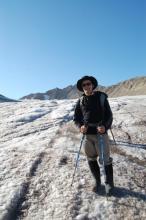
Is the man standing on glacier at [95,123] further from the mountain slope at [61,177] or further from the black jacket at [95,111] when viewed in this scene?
the mountain slope at [61,177]

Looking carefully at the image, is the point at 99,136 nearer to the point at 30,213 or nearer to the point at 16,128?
the point at 30,213

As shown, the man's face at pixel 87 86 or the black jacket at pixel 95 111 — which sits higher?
the man's face at pixel 87 86

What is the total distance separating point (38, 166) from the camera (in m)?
10.8

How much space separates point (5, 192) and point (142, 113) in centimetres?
1285

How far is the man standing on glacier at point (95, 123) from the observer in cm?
880

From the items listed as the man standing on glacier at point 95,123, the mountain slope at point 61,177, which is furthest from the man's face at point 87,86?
the mountain slope at point 61,177

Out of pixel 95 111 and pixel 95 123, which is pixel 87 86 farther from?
pixel 95 123

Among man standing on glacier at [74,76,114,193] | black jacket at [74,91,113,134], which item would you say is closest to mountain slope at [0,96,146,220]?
man standing on glacier at [74,76,114,193]

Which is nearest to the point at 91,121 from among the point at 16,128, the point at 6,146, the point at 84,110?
the point at 84,110

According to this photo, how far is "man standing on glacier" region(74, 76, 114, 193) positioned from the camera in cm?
880

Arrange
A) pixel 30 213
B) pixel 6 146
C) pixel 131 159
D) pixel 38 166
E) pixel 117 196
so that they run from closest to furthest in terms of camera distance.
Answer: pixel 30 213
pixel 117 196
pixel 38 166
pixel 131 159
pixel 6 146

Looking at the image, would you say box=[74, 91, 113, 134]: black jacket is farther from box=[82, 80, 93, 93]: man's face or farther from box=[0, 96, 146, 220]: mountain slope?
box=[0, 96, 146, 220]: mountain slope

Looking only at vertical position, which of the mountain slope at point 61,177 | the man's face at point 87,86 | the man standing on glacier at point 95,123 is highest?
the man's face at point 87,86

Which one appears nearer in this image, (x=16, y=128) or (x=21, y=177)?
(x=21, y=177)
